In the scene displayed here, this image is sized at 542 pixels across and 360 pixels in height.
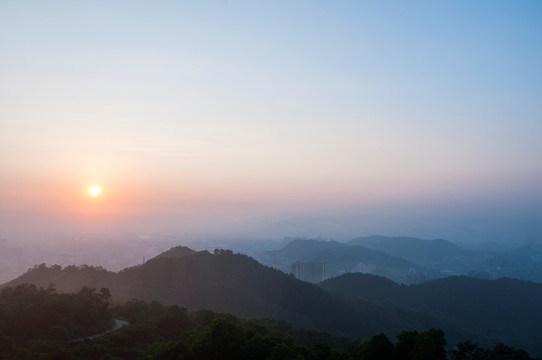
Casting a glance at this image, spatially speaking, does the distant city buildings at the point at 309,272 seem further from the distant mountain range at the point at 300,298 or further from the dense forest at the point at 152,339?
the dense forest at the point at 152,339

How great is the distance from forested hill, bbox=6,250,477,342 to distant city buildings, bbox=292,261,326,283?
23.5 metres

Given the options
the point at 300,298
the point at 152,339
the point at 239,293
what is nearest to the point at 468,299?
the point at 300,298


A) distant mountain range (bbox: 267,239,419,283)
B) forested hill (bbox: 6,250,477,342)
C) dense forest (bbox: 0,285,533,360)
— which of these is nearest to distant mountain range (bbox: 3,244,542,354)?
forested hill (bbox: 6,250,477,342)

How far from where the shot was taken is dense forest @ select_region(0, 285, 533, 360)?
15.8 metres

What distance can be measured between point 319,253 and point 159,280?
65864 mm

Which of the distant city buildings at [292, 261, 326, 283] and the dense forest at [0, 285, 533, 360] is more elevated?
the dense forest at [0, 285, 533, 360]

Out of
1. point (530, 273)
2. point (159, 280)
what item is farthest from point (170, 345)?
point (530, 273)

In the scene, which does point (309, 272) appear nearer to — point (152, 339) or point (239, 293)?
point (239, 293)

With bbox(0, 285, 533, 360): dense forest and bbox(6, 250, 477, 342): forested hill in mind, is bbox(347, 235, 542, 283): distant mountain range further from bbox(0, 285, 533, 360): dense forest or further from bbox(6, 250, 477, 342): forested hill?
bbox(0, 285, 533, 360): dense forest

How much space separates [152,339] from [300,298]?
30035 mm

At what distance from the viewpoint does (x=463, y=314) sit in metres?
61.0

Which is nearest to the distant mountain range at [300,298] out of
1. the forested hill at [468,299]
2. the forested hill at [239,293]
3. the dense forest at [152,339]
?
the forested hill at [239,293]

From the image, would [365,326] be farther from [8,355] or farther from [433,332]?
[8,355]

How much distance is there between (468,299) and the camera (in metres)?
65.6
